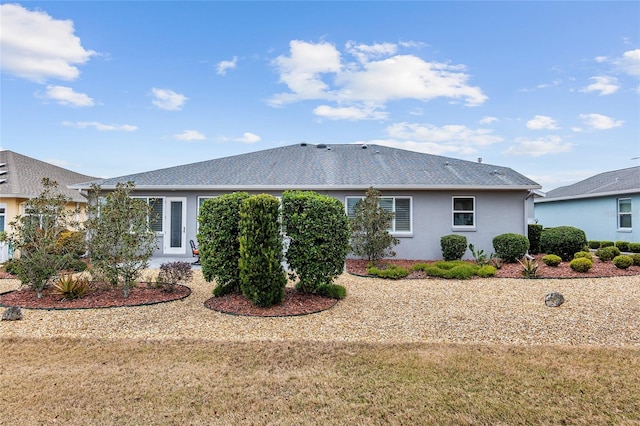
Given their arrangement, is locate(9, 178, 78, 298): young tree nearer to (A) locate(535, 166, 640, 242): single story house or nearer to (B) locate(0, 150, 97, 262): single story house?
(B) locate(0, 150, 97, 262): single story house

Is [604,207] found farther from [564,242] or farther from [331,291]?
[331,291]

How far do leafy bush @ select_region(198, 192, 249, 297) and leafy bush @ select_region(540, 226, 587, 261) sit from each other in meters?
10.8

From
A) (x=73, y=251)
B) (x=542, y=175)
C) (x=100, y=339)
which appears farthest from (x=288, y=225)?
(x=542, y=175)

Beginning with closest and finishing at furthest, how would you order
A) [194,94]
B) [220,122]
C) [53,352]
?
[53,352], [194,94], [220,122]

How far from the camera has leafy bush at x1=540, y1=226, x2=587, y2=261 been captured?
1182 centimetres

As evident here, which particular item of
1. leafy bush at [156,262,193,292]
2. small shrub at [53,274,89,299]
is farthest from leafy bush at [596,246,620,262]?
small shrub at [53,274,89,299]

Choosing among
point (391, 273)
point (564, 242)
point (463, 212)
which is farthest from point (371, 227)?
point (564, 242)

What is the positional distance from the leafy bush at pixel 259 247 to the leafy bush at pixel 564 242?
412 inches

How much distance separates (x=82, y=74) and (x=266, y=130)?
792 centimetres

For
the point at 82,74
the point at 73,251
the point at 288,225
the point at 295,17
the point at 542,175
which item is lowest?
the point at 73,251

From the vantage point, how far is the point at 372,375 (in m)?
3.72

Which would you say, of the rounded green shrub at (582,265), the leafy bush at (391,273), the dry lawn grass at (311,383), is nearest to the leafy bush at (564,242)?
the rounded green shrub at (582,265)

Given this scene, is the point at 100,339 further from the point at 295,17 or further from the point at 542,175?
the point at 542,175

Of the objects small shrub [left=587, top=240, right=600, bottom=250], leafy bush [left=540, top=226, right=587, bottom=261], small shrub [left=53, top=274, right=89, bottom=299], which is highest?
leafy bush [left=540, top=226, right=587, bottom=261]
